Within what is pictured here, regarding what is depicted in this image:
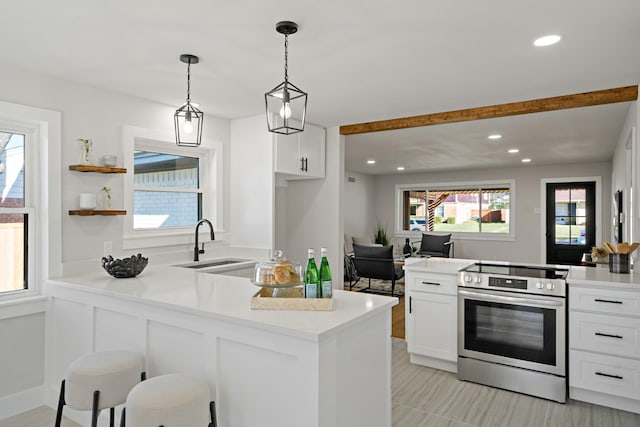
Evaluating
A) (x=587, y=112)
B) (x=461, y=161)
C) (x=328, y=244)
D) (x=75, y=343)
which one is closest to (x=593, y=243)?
(x=461, y=161)

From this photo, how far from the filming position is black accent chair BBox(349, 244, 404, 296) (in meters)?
6.56

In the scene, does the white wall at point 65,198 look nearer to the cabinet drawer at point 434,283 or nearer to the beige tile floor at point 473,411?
the beige tile floor at point 473,411

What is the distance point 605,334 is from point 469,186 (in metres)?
6.93

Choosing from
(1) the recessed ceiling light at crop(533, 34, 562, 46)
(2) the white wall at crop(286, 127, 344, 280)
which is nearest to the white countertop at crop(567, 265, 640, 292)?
(1) the recessed ceiling light at crop(533, 34, 562, 46)

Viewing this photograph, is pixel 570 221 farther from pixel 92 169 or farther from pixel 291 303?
pixel 92 169

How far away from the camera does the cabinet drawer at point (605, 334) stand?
2.71 meters

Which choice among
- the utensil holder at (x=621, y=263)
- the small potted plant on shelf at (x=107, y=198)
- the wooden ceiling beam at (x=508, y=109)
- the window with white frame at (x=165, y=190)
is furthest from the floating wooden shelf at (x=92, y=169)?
the utensil holder at (x=621, y=263)

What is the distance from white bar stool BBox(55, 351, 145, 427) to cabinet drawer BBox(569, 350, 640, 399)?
2850 millimetres

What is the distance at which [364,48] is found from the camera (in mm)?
2457

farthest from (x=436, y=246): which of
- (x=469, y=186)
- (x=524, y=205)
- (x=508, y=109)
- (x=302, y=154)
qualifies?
(x=508, y=109)

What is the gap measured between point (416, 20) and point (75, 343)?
9.31 feet

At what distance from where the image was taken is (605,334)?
2777 mm

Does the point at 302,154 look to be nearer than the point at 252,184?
No

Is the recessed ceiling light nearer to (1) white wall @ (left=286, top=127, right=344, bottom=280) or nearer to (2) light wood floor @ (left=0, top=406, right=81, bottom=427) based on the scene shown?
(1) white wall @ (left=286, top=127, right=344, bottom=280)
